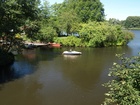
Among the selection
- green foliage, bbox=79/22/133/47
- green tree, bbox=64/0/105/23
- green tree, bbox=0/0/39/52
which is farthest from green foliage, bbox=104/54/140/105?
green tree, bbox=64/0/105/23

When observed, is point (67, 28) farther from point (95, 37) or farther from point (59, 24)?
point (95, 37)

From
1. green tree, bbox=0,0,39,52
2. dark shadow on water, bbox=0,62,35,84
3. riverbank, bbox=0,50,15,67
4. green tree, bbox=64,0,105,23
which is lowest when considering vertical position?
dark shadow on water, bbox=0,62,35,84

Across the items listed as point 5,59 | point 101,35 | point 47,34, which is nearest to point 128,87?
point 5,59

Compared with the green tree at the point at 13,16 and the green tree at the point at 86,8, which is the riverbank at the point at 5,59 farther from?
the green tree at the point at 86,8

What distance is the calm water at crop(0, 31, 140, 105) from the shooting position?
74.5 feet

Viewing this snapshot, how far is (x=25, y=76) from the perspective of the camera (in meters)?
30.8

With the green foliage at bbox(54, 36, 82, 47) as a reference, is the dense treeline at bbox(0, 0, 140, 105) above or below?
above

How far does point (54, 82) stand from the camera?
94.0 ft

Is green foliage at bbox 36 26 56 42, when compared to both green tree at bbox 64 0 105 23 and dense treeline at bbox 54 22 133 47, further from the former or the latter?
green tree at bbox 64 0 105 23

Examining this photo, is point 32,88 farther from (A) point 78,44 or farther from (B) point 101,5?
(B) point 101,5

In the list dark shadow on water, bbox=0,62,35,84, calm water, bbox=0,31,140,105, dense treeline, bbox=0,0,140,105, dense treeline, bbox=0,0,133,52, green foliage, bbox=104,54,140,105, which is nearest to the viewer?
green foliage, bbox=104,54,140,105

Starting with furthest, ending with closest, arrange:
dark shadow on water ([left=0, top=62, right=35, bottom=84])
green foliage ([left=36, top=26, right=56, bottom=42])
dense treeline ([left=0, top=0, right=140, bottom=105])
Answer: green foliage ([left=36, top=26, right=56, bottom=42]) < dark shadow on water ([left=0, top=62, right=35, bottom=84]) < dense treeline ([left=0, top=0, right=140, bottom=105])

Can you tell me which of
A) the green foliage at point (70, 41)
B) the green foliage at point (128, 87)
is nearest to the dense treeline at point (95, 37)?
the green foliage at point (70, 41)

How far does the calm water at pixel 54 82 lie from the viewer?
22.7m
